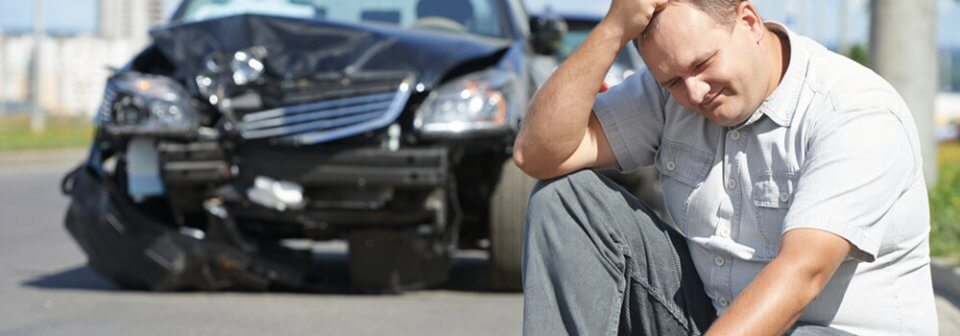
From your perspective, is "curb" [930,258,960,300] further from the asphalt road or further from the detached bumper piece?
the detached bumper piece

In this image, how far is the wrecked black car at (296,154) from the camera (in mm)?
6496

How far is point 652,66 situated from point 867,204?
0.55 meters

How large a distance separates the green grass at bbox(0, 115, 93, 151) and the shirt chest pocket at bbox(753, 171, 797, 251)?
831 inches

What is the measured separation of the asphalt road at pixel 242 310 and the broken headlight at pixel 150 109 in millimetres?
766

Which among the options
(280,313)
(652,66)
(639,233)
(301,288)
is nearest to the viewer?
(652,66)

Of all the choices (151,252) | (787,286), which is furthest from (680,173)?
(151,252)

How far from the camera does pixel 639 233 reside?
11.8 ft

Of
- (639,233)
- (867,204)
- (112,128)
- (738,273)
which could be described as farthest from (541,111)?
(112,128)

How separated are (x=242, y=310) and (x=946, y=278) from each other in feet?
10.6

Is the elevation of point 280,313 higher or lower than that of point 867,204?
lower

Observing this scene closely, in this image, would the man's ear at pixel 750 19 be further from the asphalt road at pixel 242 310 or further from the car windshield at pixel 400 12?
the car windshield at pixel 400 12

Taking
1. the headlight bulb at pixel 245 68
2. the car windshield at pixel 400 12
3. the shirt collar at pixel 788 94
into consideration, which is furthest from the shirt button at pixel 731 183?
the car windshield at pixel 400 12

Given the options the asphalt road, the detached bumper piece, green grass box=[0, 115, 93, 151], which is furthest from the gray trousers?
green grass box=[0, 115, 93, 151]

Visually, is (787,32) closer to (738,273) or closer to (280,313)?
(738,273)
